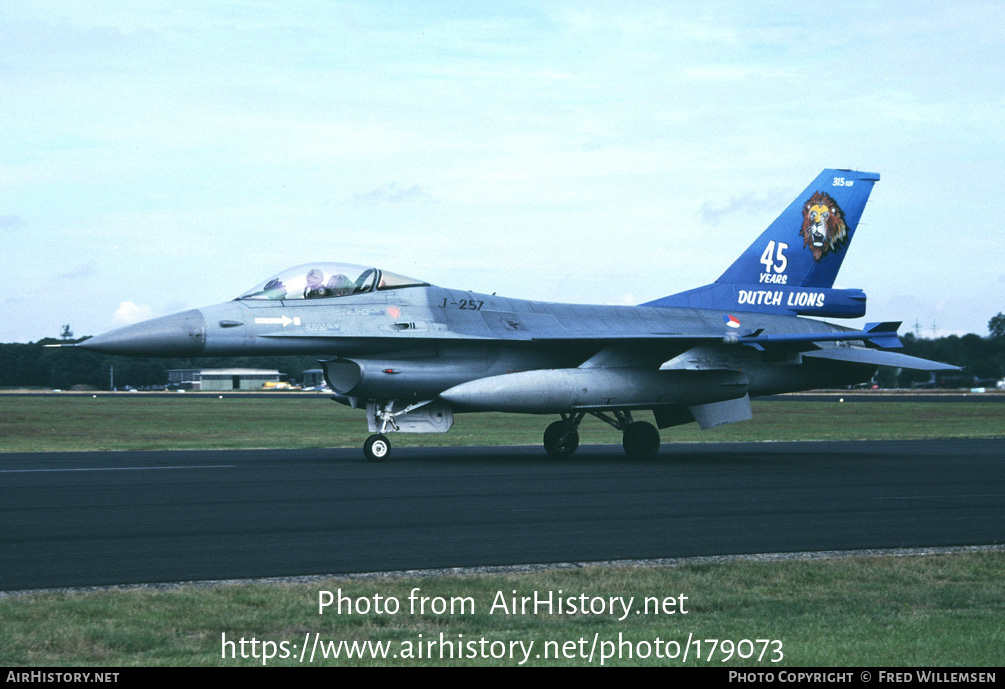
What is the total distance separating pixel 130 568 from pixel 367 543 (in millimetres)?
2024

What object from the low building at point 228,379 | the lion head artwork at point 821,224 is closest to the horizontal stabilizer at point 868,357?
the lion head artwork at point 821,224

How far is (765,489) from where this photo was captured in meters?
14.1

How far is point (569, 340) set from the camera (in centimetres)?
1958

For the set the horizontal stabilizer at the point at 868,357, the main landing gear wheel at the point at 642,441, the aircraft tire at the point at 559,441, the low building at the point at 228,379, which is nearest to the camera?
the main landing gear wheel at the point at 642,441

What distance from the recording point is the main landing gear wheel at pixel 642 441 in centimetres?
2025

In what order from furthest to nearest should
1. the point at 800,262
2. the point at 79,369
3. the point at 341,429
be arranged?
the point at 79,369 → the point at 341,429 → the point at 800,262

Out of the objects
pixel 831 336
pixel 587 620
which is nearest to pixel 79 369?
pixel 831 336

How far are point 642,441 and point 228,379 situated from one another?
376 ft

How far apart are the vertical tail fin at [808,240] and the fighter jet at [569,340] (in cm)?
3

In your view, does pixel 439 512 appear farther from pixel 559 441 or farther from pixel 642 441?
pixel 642 441

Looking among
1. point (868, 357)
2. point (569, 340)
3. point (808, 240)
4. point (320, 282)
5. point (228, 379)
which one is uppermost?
point (808, 240)

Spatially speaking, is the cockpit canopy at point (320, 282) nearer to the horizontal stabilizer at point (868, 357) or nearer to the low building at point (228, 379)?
the horizontal stabilizer at point (868, 357)
